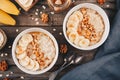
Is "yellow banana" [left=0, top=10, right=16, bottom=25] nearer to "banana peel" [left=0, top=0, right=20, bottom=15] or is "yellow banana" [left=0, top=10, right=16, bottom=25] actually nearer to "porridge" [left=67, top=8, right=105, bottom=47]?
"banana peel" [left=0, top=0, right=20, bottom=15]

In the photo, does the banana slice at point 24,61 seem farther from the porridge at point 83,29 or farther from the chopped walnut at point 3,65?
the porridge at point 83,29

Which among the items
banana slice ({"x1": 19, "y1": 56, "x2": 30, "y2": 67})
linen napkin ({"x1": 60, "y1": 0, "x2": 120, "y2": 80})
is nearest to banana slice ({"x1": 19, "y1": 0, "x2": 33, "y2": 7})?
banana slice ({"x1": 19, "y1": 56, "x2": 30, "y2": 67})

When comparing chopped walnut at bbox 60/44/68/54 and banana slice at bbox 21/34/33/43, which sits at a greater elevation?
banana slice at bbox 21/34/33/43

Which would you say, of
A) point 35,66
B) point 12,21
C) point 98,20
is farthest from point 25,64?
point 98,20

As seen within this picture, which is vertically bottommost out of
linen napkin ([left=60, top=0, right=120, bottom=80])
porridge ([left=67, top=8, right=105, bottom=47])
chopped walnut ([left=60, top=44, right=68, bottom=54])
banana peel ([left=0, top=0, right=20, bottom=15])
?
linen napkin ([left=60, top=0, right=120, bottom=80])

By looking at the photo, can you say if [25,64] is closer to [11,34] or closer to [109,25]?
[11,34]
